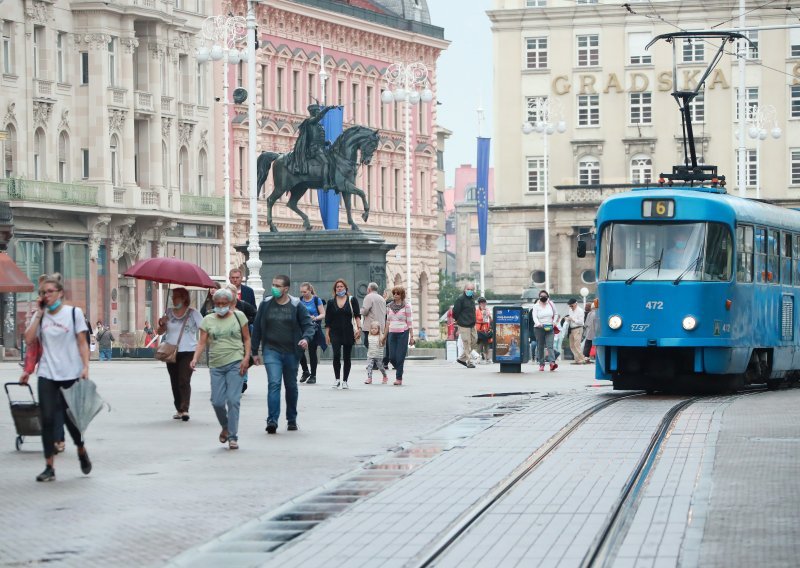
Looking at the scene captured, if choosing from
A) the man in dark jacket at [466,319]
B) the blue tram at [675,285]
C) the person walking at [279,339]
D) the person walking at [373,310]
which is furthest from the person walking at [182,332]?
the man in dark jacket at [466,319]

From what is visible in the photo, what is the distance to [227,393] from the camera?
2175 cm

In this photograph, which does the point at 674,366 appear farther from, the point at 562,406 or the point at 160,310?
the point at 160,310

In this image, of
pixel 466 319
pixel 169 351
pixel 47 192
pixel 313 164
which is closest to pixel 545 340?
pixel 466 319

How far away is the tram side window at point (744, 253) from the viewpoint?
3195 centimetres

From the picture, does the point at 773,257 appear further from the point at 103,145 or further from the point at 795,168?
the point at 795,168

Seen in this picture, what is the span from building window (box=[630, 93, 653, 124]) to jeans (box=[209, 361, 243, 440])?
9635cm

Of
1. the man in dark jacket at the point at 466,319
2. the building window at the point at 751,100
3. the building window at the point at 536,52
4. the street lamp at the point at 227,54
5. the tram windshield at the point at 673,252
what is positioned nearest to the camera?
the tram windshield at the point at 673,252

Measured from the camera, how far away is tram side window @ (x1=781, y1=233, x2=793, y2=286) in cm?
3509

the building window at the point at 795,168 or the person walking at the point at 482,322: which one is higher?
the building window at the point at 795,168

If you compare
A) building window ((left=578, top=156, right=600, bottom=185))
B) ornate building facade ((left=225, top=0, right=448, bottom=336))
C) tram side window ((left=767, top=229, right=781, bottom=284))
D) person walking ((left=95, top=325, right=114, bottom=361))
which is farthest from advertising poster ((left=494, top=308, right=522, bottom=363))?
building window ((left=578, top=156, right=600, bottom=185))

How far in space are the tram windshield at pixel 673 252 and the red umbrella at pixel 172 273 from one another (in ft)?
22.8

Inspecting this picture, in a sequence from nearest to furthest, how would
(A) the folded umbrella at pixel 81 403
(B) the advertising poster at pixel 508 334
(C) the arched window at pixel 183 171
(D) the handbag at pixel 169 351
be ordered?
(A) the folded umbrella at pixel 81 403 → (D) the handbag at pixel 169 351 → (B) the advertising poster at pixel 508 334 → (C) the arched window at pixel 183 171

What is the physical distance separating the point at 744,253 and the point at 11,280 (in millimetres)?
23975

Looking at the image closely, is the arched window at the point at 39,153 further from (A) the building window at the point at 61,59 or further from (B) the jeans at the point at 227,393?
(B) the jeans at the point at 227,393
